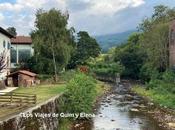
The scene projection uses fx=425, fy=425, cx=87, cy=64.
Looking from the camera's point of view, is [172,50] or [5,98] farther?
[172,50]

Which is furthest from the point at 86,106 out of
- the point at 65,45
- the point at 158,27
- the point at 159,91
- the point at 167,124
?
the point at 158,27

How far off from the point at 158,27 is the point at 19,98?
4415 cm

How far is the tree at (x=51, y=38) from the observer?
64500 mm

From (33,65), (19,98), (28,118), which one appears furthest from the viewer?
(33,65)

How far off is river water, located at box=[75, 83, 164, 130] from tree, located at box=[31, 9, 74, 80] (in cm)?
1153

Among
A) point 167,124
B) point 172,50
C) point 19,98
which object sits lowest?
point 167,124

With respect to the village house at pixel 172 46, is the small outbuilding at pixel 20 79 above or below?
below

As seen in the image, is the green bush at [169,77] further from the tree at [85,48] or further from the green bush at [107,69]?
the green bush at [107,69]

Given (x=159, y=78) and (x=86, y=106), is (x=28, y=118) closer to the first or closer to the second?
(x=86, y=106)

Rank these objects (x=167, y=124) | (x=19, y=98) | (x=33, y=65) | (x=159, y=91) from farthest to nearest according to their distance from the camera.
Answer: (x=33, y=65) → (x=159, y=91) → (x=167, y=124) → (x=19, y=98)

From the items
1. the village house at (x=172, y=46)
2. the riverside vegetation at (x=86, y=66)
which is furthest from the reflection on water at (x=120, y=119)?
the village house at (x=172, y=46)

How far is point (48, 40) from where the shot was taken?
64.6 metres

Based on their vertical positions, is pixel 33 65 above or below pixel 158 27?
below

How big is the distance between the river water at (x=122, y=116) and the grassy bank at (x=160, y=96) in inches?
73.2
